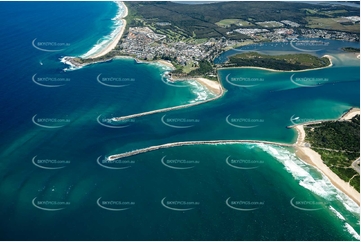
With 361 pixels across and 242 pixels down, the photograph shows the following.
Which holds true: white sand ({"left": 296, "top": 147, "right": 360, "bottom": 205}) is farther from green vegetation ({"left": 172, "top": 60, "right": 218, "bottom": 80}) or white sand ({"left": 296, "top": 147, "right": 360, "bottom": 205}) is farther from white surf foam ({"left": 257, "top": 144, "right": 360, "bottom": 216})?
green vegetation ({"left": 172, "top": 60, "right": 218, "bottom": 80})

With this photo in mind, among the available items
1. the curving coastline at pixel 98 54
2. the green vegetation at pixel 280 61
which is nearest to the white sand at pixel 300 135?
the green vegetation at pixel 280 61

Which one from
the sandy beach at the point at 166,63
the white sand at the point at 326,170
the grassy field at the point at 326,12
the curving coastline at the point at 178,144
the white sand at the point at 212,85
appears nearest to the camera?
the white sand at the point at 326,170

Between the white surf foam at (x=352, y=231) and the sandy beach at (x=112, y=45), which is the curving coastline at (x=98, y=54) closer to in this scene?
the sandy beach at (x=112, y=45)

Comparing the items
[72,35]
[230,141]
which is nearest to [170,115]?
[230,141]

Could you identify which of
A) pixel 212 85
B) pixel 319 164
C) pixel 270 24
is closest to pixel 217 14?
pixel 270 24

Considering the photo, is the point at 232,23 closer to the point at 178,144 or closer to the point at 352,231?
the point at 178,144

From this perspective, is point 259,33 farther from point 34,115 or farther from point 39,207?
point 39,207
